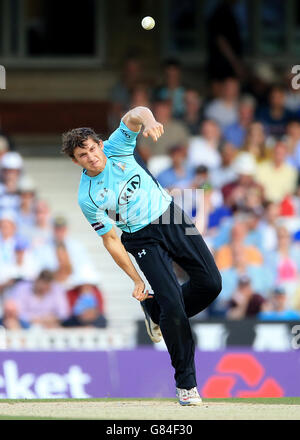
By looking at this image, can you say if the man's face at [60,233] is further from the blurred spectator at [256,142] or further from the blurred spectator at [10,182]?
the blurred spectator at [256,142]

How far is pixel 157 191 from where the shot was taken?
8727 millimetres

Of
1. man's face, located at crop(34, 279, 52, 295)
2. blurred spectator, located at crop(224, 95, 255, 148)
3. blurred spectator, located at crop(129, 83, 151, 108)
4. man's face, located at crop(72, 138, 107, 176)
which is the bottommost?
man's face, located at crop(34, 279, 52, 295)

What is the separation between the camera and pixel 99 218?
339 inches

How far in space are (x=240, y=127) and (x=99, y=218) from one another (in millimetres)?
7195

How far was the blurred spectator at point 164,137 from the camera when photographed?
15172 millimetres

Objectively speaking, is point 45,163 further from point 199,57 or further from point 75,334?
point 75,334

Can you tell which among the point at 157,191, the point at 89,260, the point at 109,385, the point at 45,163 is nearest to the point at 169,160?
the point at 89,260

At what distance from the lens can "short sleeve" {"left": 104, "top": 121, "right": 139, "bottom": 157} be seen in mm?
8578

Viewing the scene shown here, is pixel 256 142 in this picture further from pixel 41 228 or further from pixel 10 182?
pixel 10 182

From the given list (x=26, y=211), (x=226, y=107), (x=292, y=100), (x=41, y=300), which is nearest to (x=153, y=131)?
(x=41, y=300)

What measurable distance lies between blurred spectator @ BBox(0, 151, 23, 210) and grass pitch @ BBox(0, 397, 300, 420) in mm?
5121

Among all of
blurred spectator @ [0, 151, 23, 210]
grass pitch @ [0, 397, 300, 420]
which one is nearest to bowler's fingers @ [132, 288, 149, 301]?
grass pitch @ [0, 397, 300, 420]

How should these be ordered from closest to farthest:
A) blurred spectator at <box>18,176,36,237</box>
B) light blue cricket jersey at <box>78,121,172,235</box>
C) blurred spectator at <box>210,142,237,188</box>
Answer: light blue cricket jersey at <box>78,121,172,235</box>
blurred spectator at <box>18,176,36,237</box>
blurred spectator at <box>210,142,237,188</box>

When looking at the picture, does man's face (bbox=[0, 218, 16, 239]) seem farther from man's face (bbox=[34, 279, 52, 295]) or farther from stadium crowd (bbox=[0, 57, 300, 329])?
man's face (bbox=[34, 279, 52, 295])
